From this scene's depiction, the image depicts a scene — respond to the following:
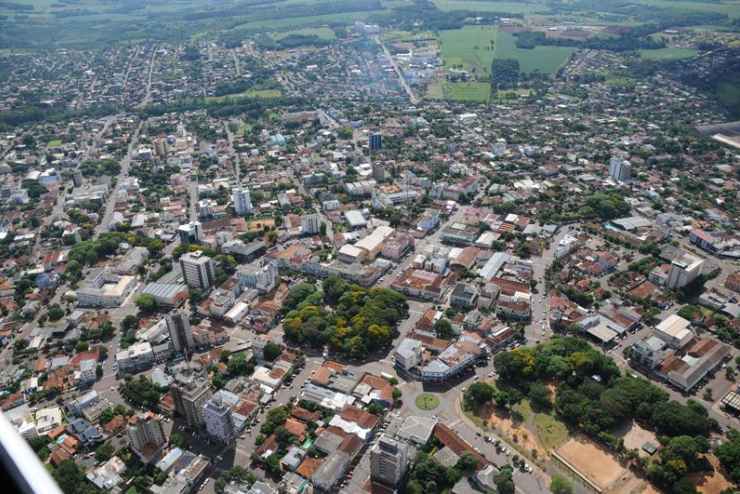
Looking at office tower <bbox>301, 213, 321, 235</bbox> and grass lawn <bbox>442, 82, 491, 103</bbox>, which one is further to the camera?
grass lawn <bbox>442, 82, 491, 103</bbox>

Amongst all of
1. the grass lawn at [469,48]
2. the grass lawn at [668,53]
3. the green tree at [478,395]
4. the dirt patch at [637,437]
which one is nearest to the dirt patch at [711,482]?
the dirt patch at [637,437]

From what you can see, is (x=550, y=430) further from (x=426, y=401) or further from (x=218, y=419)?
(x=218, y=419)

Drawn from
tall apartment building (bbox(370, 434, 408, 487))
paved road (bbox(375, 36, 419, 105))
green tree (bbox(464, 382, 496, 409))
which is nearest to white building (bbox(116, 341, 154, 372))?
tall apartment building (bbox(370, 434, 408, 487))

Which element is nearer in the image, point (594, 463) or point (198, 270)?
point (594, 463)

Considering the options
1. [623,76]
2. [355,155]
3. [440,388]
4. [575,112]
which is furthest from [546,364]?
[623,76]

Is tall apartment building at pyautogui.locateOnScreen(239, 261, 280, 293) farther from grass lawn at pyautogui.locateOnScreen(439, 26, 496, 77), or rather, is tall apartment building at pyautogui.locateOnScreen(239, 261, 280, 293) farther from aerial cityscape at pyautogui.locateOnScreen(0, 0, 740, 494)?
grass lawn at pyautogui.locateOnScreen(439, 26, 496, 77)

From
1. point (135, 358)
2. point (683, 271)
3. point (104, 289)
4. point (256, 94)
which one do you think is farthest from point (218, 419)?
point (256, 94)
